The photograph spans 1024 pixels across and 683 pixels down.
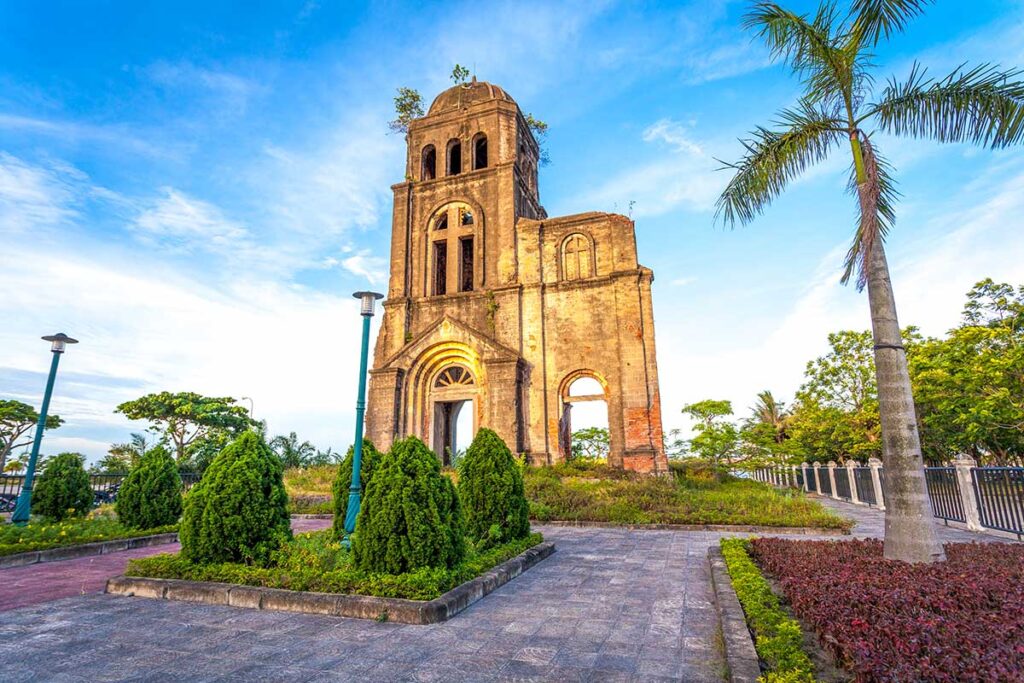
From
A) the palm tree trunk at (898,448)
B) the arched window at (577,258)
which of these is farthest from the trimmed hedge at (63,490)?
the arched window at (577,258)

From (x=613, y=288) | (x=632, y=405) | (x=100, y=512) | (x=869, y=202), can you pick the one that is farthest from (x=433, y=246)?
(x=869, y=202)

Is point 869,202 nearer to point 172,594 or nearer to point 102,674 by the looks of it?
point 102,674

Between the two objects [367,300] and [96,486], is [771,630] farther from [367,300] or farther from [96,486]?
[96,486]

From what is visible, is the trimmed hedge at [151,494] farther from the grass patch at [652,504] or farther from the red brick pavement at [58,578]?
the grass patch at [652,504]

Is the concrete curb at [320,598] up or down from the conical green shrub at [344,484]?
down

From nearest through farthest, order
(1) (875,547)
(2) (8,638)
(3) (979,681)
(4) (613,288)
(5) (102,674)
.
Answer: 1. (3) (979,681)
2. (5) (102,674)
3. (2) (8,638)
4. (1) (875,547)
5. (4) (613,288)

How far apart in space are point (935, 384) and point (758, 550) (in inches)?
827

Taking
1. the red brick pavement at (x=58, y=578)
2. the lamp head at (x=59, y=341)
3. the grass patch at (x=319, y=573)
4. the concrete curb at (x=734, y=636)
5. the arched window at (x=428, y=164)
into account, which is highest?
the arched window at (x=428, y=164)

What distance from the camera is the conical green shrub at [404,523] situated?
570 cm

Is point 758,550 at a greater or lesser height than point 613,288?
lesser

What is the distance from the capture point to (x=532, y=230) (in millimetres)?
21797

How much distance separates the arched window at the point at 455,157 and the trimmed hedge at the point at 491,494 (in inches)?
746

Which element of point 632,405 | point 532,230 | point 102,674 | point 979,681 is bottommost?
point 102,674

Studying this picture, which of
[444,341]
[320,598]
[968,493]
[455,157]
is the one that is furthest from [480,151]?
[320,598]
